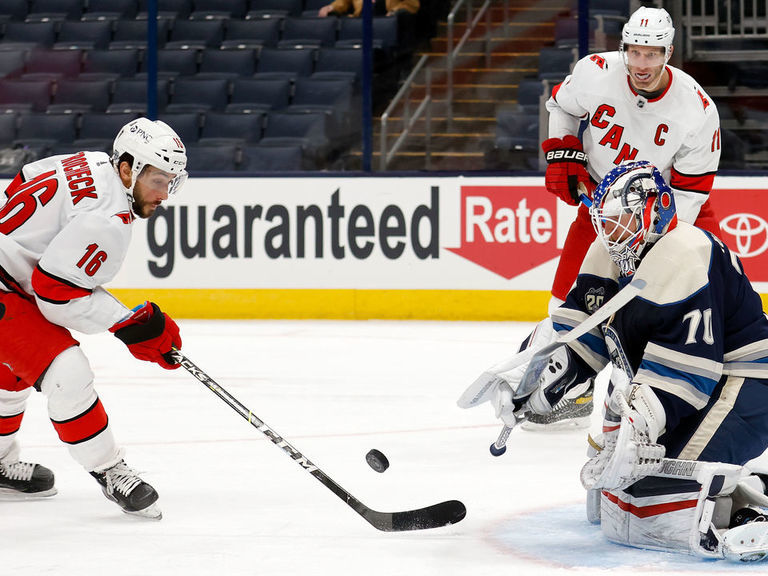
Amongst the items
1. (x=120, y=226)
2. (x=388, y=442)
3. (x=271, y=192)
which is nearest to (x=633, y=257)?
(x=120, y=226)

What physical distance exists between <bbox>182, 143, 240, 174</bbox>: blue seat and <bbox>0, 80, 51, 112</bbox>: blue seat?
109 centimetres

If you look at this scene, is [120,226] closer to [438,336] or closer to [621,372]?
[621,372]

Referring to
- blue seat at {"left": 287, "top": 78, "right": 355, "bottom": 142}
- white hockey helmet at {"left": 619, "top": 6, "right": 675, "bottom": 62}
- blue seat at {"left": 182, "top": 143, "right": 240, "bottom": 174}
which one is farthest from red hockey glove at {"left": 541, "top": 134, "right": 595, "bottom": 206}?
blue seat at {"left": 182, "top": 143, "right": 240, "bottom": 174}

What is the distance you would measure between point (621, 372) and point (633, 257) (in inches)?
8.3

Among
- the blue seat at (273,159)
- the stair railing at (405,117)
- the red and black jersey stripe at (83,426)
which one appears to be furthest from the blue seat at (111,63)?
the red and black jersey stripe at (83,426)

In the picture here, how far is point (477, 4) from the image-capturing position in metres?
6.95

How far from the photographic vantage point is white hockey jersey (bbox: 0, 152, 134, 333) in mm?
2609

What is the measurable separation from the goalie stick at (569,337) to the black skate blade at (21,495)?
3.50ft

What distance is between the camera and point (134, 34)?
7492mm

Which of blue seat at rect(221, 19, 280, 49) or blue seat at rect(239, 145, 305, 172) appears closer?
blue seat at rect(239, 145, 305, 172)

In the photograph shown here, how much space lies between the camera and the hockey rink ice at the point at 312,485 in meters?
2.36

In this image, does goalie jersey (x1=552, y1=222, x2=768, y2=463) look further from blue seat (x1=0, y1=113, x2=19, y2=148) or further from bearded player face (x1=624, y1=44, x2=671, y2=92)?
blue seat (x1=0, y1=113, x2=19, y2=148)

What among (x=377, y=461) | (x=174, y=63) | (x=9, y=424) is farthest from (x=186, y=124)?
(x=377, y=461)

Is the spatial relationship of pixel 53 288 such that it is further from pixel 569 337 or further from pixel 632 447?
pixel 632 447
